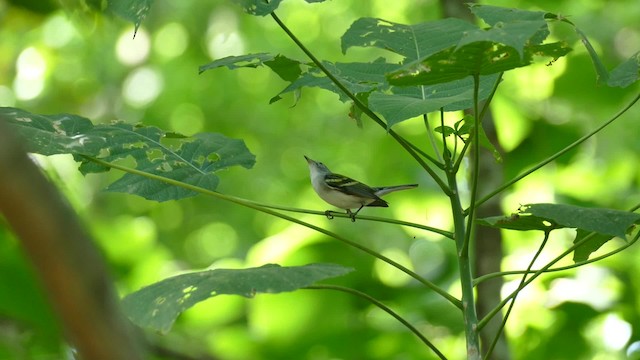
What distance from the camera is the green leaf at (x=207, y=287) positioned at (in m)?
1.80

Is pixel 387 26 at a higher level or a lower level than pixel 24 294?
higher

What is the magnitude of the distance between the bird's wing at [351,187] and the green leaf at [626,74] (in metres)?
1.69

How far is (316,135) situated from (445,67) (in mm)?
10019

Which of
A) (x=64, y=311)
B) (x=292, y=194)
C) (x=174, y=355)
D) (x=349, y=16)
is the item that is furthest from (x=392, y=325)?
(x=349, y=16)

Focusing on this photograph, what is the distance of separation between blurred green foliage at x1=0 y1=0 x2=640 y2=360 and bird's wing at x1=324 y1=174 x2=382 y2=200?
10.0 inches

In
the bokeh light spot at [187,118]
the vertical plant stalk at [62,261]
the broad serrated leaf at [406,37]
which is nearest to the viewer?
the vertical plant stalk at [62,261]

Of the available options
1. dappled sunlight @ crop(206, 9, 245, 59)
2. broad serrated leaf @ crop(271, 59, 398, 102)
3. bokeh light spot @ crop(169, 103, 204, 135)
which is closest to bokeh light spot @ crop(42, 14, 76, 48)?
bokeh light spot @ crop(169, 103, 204, 135)

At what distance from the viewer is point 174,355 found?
3037 millimetres

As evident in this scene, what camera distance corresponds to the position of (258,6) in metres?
2.23

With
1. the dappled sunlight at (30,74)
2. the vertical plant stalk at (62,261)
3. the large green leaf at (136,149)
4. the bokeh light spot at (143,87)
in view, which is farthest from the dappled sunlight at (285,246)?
the bokeh light spot at (143,87)

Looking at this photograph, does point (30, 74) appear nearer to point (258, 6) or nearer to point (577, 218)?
point (258, 6)

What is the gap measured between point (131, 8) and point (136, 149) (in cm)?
54

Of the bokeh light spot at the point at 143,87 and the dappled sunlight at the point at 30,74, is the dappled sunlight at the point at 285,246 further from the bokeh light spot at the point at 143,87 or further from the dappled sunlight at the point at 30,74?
the bokeh light spot at the point at 143,87

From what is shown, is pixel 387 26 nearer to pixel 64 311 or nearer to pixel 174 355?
pixel 174 355
